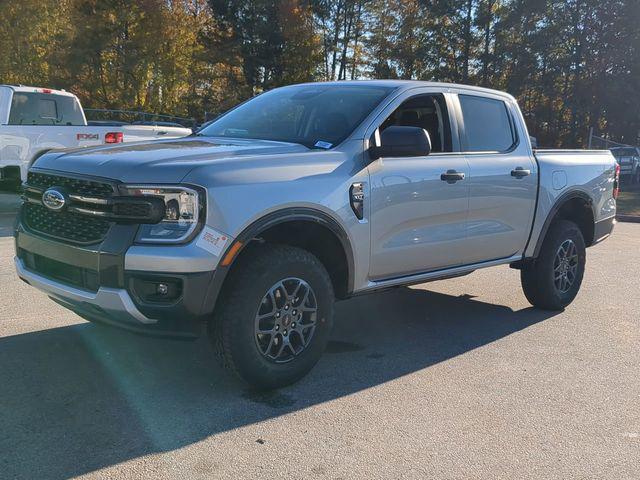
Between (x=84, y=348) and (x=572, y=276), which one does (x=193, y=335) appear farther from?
(x=572, y=276)

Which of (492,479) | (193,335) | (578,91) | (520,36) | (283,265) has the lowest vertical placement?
(492,479)

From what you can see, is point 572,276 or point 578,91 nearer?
point 572,276

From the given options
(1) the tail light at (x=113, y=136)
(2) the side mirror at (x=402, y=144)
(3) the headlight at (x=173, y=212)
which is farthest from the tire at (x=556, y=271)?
(1) the tail light at (x=113, y=136)

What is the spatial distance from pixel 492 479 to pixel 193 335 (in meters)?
1.65

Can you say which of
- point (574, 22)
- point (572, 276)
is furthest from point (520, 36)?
point (572, 276)

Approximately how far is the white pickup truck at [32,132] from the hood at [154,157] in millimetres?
6654

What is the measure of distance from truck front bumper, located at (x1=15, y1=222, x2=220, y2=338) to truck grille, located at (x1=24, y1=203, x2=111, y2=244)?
0.07 m

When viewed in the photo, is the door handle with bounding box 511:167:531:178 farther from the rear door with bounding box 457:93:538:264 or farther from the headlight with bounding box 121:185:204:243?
the headlight with bounding box 121:185:204:243

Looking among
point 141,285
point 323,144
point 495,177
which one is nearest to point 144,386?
point 141,285

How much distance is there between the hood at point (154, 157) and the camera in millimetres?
3369

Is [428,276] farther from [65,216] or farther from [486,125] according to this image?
[65,216]

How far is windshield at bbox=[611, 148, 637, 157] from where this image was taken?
2470 cm

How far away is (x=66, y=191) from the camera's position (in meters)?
3.62

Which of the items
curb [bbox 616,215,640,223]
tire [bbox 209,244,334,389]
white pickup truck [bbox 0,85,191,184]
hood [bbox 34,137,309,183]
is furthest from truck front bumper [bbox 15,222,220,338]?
curb [bbox 616,215,640,223]
